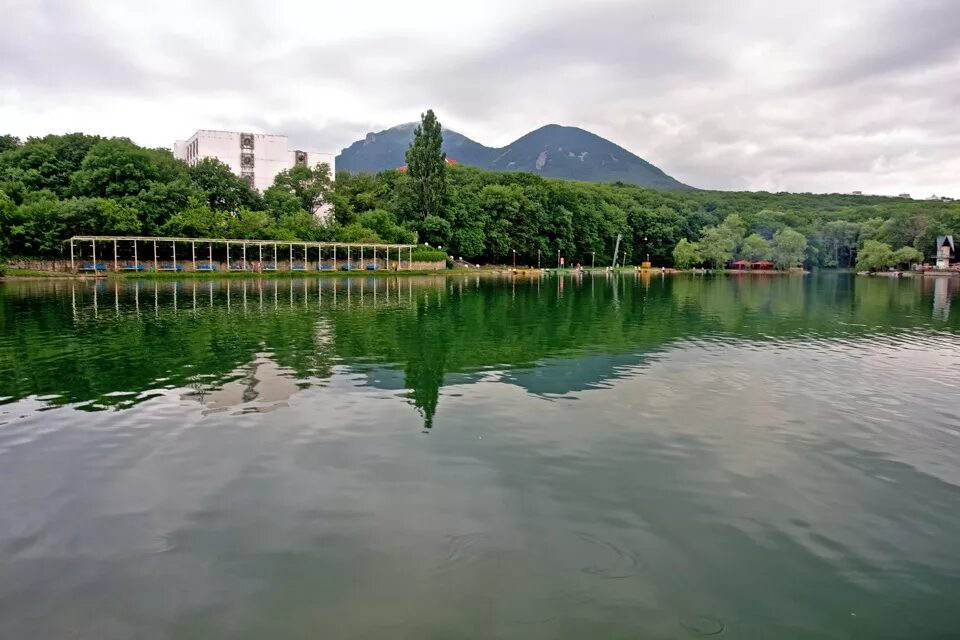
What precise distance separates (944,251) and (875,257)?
11.4 m

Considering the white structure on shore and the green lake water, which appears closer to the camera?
the green lake water

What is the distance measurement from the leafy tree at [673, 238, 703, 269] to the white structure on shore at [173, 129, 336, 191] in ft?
225

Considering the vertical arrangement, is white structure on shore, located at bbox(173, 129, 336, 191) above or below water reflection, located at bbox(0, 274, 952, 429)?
above

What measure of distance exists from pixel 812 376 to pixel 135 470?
15.9m

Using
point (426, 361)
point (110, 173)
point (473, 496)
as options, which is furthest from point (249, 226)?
point (473, 496)

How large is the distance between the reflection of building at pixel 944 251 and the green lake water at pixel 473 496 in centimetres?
11961

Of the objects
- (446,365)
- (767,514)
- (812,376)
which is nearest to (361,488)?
(767,514)

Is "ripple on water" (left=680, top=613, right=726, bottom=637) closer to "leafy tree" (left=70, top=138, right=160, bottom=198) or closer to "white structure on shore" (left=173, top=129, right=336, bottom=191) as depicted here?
"leafy tree" (left=70, top=138, right=160, bottom=198)

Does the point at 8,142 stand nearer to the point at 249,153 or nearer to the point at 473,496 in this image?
the point at 249,153

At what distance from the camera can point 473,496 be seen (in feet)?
27.8

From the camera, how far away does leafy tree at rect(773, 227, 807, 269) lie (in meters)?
127

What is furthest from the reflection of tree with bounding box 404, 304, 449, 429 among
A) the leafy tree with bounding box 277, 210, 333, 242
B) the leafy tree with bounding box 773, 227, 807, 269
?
the leafy tree with bounding box 773, 227, 807, 269

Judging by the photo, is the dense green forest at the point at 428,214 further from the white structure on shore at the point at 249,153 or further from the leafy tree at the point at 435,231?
the white structure on shore at the point at 249,153

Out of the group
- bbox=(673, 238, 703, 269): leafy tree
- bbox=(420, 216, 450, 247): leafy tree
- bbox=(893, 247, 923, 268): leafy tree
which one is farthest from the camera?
bbox=(673, 238, 703, 269): leafy tree
